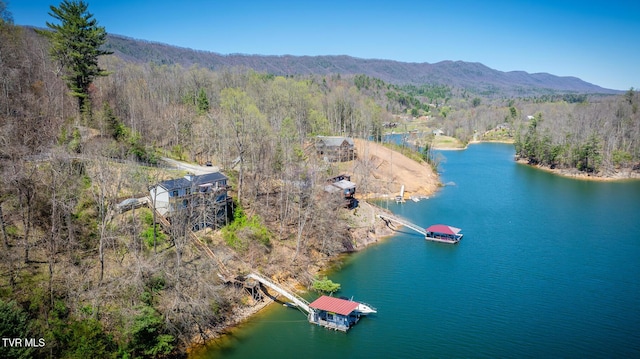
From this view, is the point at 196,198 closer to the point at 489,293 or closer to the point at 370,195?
the point at 489,293

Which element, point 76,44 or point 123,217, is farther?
point 76,44

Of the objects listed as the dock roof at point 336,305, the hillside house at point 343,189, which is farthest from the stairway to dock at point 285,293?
the hillside house at point 343,189

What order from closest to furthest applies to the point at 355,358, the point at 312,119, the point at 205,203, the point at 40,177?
1. the point at 355,358
2. the point at 40,177
3. the point at 205,203
4. the point at 312,119

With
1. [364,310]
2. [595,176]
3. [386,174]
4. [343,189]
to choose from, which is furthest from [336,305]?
[595,176]

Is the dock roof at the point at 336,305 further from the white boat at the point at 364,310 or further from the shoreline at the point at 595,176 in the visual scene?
the shoreline at the point at 595,176

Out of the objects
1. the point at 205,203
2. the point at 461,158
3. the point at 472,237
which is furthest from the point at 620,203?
the point at 205,203

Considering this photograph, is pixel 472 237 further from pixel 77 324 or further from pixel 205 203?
pixel 77 324
